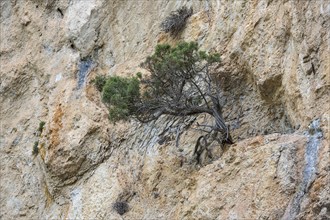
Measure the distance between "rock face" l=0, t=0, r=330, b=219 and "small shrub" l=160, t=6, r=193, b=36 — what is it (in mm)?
197

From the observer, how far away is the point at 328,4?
9.16m

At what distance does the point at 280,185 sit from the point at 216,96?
3.40 metres

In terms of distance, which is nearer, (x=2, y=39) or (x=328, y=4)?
(x=328, y=4)

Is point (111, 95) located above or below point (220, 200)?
above

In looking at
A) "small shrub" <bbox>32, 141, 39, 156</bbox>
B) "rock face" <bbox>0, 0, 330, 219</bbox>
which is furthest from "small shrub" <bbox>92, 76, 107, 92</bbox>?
"small shrub" <bbox>32, 141, 39, 156</bbox>

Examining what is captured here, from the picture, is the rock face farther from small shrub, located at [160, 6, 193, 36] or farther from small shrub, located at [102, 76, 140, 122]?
small shrub, located at [102, 76, 140, 122]

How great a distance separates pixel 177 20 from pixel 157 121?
300cm

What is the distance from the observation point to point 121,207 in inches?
497

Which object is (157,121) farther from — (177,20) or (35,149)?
(35,149)

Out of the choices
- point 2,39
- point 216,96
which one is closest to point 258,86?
point 216,96

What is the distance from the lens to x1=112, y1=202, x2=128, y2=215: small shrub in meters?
12.6

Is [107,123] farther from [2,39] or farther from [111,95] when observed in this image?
[2,39]

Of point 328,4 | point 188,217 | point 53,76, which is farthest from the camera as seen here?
point 53,76

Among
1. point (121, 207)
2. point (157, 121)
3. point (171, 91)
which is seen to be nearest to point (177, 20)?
point (157, 121)
